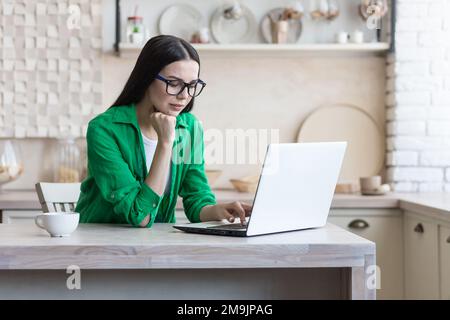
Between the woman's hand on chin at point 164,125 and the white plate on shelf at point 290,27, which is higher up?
the white plate on shelf at point 290,27

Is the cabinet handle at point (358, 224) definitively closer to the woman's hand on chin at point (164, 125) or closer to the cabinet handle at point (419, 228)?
the cabinet handle at point (419, 228)

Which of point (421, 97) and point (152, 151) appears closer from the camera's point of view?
point (152, 151)

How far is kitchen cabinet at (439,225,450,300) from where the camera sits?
313cm

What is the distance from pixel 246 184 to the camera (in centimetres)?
400

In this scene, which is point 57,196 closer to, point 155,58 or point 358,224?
Result: point 155,58

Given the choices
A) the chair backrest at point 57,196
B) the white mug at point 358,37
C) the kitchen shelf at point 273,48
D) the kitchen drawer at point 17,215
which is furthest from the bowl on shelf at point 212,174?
the chair backrest at point 57,196

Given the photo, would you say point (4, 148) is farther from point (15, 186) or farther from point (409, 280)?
point (409, 280)

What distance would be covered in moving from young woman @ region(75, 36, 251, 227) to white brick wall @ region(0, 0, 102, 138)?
5.84 feet

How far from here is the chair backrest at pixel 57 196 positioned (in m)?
2.79

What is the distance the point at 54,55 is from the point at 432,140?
2141 millimetres

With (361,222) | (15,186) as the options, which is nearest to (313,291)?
(361,222)

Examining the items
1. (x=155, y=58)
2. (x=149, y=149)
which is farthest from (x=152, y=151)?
(x=155, y=58)

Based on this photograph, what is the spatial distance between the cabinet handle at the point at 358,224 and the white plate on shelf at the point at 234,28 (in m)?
1.25

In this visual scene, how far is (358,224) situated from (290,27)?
49.4 inches
